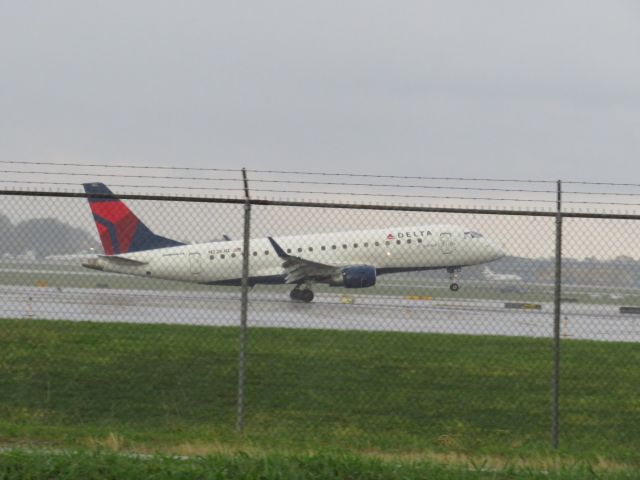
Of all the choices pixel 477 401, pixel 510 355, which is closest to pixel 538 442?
pixel 477 401

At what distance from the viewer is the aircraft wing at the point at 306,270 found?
36.7 meters

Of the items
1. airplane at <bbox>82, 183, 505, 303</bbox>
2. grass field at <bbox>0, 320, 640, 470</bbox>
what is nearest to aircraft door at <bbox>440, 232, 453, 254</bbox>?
airplane at <bbox>82, 183, 505, 303</bbox>

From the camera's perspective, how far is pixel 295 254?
38.7m

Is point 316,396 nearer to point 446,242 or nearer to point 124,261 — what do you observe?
point 124,261

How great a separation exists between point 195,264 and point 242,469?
89.8 feet

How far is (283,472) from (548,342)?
38.9 ft

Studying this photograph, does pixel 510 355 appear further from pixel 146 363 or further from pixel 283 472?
pixel 283 472

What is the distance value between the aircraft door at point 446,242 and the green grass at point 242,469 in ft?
96.7

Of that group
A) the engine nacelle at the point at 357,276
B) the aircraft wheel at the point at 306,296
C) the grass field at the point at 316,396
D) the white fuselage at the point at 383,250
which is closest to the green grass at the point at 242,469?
the grass field at the point at 316,396

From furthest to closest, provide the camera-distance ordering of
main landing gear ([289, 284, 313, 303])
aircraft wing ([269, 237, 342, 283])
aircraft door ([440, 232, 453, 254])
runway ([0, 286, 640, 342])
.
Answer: aircraft door ([440, 232, 453, 254]) < aircraft wing ([269, 237, 342, 283]) < main landing gear ([289, 284, 313, 303]) < runway ([0, 286, 640, 342])

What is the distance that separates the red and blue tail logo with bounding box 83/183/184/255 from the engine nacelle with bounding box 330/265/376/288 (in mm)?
5802

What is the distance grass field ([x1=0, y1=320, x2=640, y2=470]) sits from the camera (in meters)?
10.5

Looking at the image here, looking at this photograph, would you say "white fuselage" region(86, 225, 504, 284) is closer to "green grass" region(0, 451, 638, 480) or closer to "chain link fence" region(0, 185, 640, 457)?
"chain link fence" region(0, 185, 640, 457)

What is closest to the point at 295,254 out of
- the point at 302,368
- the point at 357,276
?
the point at 357,276
